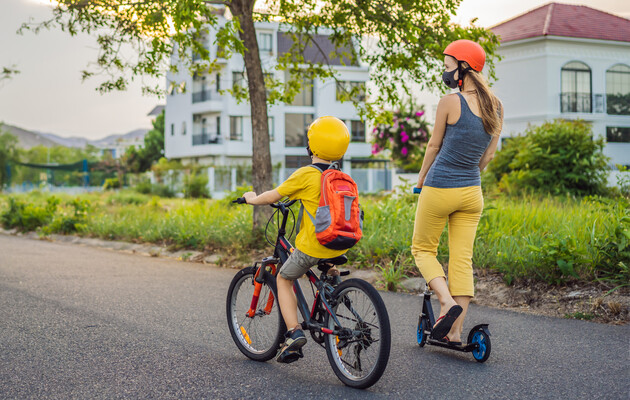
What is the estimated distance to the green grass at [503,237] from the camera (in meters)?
6.22

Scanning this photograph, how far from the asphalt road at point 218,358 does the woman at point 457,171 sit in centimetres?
52

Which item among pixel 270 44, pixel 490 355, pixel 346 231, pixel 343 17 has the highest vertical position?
pixel 270 44

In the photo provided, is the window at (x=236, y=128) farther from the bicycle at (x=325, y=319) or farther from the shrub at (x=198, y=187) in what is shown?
the bicycle at (x=325, y=319)

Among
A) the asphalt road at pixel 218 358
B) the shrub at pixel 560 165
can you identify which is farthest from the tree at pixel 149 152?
the asphalt road at pixel 218 358

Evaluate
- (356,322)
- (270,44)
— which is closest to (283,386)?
(356,322)

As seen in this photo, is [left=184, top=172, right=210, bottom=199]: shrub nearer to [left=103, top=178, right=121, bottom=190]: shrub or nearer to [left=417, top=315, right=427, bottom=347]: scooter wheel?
[left=103, top=178, right=121, bottom=190]: shrub

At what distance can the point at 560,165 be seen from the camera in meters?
14.0

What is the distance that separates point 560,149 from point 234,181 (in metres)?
29.4

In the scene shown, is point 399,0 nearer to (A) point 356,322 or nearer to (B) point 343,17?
(B) point 343,17

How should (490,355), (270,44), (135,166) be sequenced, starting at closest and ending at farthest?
(490,355)
(270,44)
(135,166)

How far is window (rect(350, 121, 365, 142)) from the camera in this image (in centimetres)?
4908

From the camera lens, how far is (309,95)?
160ft

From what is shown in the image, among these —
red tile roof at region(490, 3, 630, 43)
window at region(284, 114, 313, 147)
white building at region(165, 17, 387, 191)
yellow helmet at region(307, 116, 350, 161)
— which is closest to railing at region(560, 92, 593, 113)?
red tile roof at region(490, 3, 630, 43)

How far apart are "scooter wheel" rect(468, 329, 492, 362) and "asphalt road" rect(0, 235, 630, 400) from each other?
0.07 metres
